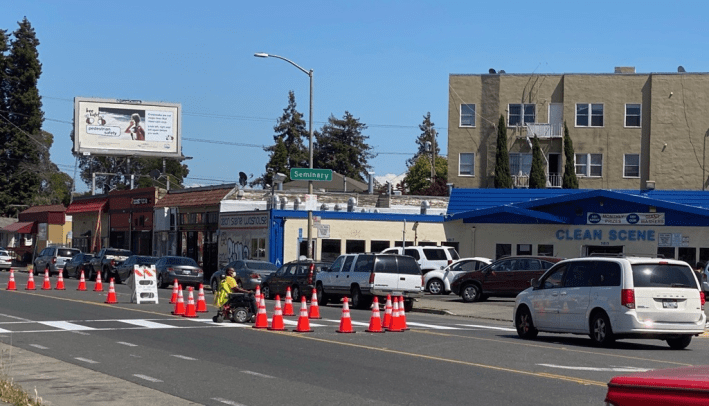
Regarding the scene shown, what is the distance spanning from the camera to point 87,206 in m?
74.0

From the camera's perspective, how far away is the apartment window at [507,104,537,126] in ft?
196

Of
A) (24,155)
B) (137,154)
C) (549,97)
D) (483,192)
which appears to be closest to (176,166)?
(24,155)

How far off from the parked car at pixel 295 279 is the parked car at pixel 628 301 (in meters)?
14.2

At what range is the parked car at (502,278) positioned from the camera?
32.3m

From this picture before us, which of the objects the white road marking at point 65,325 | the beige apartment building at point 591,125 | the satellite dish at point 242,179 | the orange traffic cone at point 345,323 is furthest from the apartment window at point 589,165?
the white road marking at point 65,325

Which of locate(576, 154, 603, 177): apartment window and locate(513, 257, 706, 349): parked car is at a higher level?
locate(576, 154, 603, 177): apartment window

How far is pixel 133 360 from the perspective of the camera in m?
15.3

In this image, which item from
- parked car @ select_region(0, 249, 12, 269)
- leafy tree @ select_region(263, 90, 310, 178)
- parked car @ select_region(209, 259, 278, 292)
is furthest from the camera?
leafy tree @ select_region(263, 90, 310, 178)

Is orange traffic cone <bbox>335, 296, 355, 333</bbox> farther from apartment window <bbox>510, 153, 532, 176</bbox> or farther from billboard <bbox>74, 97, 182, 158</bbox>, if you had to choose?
billboard <bbox>74, 97, 182, 158</bbox>

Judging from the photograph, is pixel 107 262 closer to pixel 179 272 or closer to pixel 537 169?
pixel 179 272

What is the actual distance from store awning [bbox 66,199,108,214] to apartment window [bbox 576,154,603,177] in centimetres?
3403

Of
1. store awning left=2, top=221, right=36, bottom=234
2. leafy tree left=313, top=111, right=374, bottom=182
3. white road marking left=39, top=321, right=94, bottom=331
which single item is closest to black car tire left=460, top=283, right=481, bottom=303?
white road marking left=39, top=321, right=94, bottom=331

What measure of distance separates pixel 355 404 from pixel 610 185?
165ft

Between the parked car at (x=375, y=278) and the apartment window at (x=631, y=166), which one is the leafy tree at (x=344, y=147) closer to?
the apartment window at (x=631, y=166)
